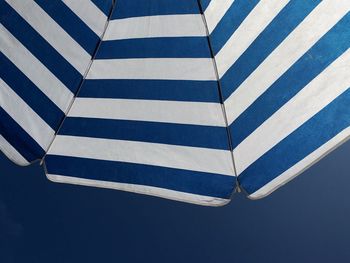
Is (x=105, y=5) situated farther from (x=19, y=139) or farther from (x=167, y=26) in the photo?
(x=19, y=139)

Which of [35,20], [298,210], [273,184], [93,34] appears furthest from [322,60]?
[298,210]

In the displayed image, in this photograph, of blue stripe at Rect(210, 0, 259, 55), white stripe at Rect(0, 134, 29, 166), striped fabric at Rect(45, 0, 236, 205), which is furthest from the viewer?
white stripe at Rect(0, 134, 29, 166)

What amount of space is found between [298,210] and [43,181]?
15.6ft

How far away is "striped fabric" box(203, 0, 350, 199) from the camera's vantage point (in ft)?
6.84

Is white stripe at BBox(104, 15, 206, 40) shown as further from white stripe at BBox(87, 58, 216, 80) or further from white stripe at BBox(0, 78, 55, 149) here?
white stripe at BBox(0, 78, 55, 149)

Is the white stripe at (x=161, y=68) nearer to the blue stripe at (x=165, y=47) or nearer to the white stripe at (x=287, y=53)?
the blue stripe at (x=165, y=47)

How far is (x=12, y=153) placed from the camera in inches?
101

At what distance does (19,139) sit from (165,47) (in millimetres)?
1037

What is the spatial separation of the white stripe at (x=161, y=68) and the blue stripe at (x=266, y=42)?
Result: 12 centimetres

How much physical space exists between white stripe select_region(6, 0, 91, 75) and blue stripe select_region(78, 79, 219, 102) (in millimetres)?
144

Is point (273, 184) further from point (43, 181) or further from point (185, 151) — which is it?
point (43, 181)

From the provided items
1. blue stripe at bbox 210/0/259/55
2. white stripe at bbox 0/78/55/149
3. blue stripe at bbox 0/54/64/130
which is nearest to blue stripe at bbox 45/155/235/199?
white stripe at bbox 0/78/55/149

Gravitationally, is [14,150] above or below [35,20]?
below

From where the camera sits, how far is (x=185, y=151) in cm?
243
